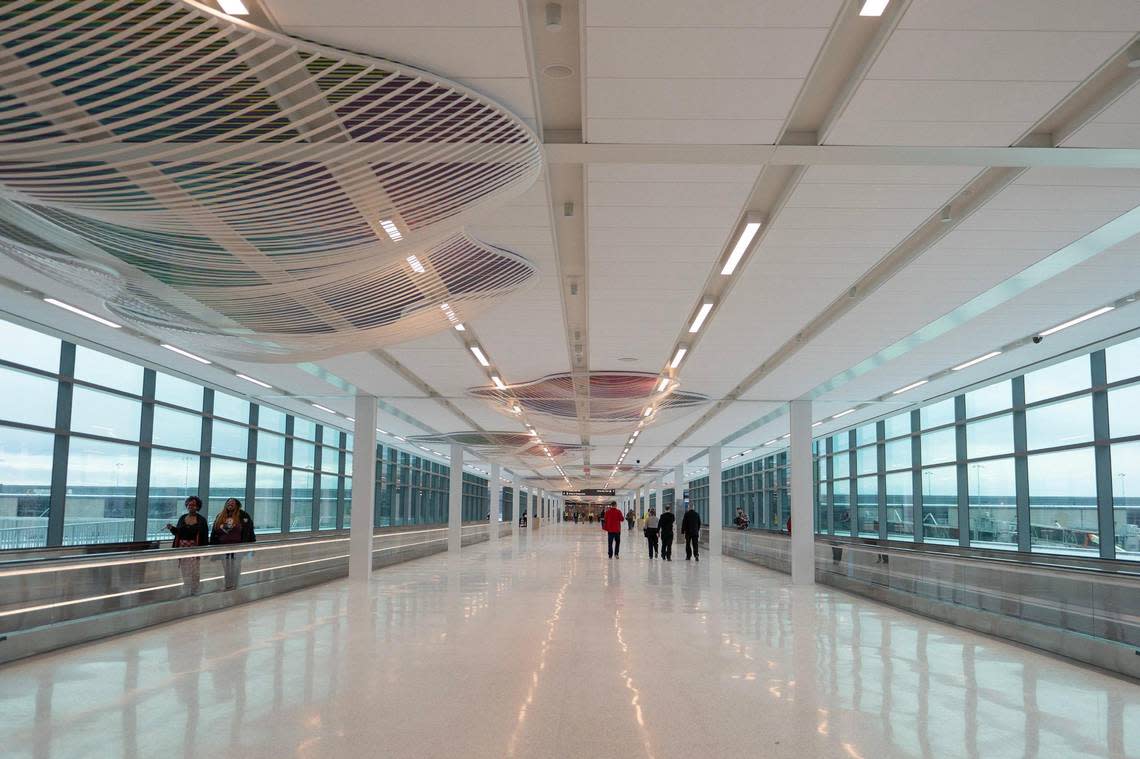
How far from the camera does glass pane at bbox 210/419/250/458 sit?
25031mm

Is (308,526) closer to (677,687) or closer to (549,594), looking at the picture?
(549,594)

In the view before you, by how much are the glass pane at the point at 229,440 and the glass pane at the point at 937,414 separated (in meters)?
20.4

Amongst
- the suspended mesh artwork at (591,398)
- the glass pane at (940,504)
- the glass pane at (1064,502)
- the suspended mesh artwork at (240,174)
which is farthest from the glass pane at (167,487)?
the glass pane at (940,504)

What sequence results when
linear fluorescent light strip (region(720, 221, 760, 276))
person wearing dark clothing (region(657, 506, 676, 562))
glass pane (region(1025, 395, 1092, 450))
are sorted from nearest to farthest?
linear fluorescent light strip (region(720, 221, 760, 276))
glass pane (region(1025, 395, 1092, 450))
person wearing dark clothing (region(657, 506, 676, 562))

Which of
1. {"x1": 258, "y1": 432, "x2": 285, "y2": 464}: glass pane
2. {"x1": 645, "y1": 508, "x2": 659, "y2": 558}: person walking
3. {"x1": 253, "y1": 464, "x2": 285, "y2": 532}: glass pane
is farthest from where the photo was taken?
{"x1": 645, "y1": 508, "x2": 659, "y2": 558}: person walking

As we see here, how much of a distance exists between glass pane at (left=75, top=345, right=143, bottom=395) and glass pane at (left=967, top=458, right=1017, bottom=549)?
69.2 ft

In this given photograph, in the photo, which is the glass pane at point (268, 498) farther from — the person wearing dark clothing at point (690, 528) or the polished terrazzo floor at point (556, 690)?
the polished terrazzo floor at point (556, 690)

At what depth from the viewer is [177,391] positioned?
2264 cm

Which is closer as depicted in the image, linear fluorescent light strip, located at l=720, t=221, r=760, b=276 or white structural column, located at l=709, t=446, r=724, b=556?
linear fluorescent light strip, located at l=720, t=221, r=760, b=276

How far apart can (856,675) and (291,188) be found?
6954mm

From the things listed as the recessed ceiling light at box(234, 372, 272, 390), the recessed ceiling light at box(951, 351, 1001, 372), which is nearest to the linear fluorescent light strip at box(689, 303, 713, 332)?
the recessed ceiling light at box(951, 351, 1001, 372)

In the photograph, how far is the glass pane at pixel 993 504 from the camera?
2202cm

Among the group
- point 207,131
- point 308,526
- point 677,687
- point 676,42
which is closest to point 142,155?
point 207,131

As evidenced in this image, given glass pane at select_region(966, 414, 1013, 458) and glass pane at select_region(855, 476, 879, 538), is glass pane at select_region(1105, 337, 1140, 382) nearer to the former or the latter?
glass pane at select_region(966, 414, 1013, 458)
